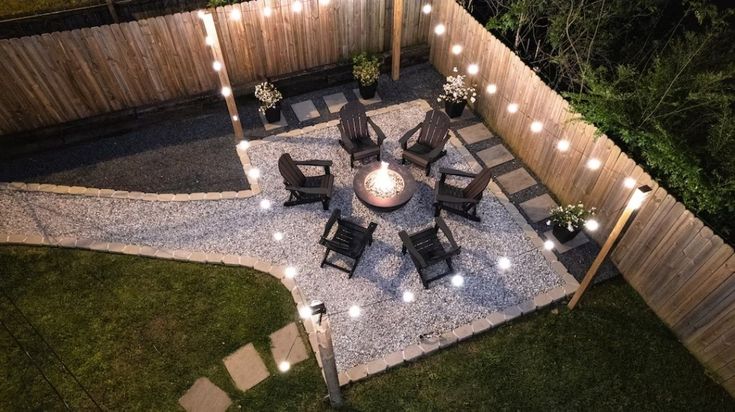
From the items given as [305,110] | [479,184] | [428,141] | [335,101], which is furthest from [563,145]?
[305,110]

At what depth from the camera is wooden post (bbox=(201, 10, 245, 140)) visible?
24.7ft

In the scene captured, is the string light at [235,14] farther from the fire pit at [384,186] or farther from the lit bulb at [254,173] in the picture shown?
the fire pit at [384,186]

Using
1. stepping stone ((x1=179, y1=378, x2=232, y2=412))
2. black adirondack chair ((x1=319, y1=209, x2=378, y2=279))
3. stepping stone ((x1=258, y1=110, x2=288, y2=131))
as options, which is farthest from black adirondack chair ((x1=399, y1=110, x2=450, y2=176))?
stepping stone ((x1=179, y1=378, x2=232, y2=412))

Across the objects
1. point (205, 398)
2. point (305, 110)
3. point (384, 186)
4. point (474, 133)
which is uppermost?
point (384, 186)

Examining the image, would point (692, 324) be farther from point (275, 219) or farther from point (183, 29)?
point (183, 29)

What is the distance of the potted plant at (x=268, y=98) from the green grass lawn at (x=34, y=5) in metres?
5.46

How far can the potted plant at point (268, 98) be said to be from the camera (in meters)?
9.48

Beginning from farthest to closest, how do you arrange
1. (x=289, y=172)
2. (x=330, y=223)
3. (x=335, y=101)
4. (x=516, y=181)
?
(x=335, y=101)
(x=516, y=181)
(x=289, y=172)
(x=330, y=223)

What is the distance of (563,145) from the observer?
26.1 ft

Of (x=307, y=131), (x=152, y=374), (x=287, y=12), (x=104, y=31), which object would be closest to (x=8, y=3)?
(x=104, y=31)

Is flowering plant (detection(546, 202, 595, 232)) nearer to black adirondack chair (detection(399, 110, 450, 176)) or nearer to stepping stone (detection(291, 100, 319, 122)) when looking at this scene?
black adirondack chair (detection(399, 110, 450, 176))

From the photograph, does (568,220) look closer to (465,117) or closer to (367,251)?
(367,251)

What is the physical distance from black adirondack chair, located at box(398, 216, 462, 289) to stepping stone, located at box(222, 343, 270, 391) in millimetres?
2768

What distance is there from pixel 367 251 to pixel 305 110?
3975mm
